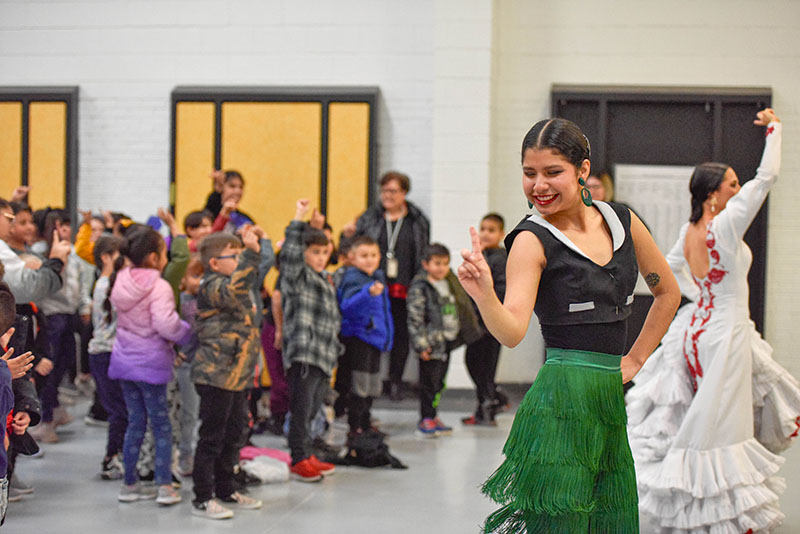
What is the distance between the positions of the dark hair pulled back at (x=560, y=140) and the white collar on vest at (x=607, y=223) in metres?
0.17

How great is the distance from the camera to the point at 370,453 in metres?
5.48

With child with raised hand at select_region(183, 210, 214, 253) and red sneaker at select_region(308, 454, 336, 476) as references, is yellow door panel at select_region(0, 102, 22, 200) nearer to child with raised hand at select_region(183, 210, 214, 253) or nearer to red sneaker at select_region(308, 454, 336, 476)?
child with raised hand at select_region(183, 210, 214, 253)

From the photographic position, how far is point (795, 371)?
26.6 feet

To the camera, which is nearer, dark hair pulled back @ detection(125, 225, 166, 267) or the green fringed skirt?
the green fringed skirt

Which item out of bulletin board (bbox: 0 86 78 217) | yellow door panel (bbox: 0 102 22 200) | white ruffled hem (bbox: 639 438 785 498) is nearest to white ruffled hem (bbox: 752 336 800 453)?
white ruffled hem (bbox: 639 438 785 498)

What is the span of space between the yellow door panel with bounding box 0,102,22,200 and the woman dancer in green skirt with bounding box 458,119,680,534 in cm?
733

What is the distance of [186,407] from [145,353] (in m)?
0.67

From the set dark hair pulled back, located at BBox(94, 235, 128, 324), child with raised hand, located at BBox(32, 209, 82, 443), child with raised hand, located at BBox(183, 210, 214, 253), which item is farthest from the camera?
child with raised hand, located at BBox(32, 209, 82, 443)

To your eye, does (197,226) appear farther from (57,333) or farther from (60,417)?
(60,417)

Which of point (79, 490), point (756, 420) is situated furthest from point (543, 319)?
point (79, 490)

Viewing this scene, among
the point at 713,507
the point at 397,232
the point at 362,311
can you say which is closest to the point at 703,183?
the point at 713,507

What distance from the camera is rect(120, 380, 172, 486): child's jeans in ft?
15.0

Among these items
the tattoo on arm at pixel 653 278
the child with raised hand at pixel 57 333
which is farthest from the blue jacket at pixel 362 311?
the tattoo on arm at pixel 653 278

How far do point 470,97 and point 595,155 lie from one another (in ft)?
3.94
